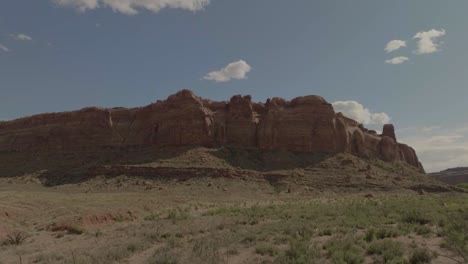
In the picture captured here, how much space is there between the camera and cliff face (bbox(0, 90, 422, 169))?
64.0m

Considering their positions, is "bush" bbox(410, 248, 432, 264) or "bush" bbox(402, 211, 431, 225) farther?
"bush" bbox(402, 211, 431, 225)

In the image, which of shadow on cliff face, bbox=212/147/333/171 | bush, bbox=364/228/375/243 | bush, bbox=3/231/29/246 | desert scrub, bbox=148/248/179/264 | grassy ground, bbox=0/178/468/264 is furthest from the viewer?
shadow on cliff face, bbox=212/147/333/171

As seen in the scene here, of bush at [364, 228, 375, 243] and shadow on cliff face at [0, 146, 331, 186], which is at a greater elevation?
shadow on cliff face at [0, 146, 331, 186]

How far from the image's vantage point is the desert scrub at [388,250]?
1123 cm

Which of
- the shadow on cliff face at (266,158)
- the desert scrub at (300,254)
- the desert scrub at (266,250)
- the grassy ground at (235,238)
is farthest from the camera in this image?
the shadow on cliff face at (266,158)

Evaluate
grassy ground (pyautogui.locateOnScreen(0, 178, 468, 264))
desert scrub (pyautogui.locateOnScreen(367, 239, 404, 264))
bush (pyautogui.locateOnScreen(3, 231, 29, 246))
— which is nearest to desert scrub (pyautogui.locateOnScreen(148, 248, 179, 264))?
grassy ground (pyautogui.locateOnScreen(0, 178, 468, 264))

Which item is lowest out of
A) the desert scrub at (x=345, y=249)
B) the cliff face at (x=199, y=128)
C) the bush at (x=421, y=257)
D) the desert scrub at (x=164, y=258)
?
the desert scrub at (x=164, y=258)

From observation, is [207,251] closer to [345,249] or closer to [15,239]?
[345,249]

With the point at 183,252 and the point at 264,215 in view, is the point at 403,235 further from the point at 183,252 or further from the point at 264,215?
the point at 264,215

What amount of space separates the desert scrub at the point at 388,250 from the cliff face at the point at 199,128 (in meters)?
50.2

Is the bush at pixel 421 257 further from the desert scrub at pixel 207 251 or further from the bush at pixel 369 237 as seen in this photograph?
the desert scrub at pixel 207 251

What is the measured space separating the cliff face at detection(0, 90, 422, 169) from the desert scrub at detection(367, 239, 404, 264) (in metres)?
50.2

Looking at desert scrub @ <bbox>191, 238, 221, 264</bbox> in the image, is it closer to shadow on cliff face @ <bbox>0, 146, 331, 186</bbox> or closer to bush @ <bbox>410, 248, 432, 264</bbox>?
bush @ <bbox>410, 248, 432, 264</bbox>

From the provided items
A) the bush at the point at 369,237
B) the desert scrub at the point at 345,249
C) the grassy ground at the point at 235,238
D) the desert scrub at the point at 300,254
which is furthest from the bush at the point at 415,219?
the desert scrub at the point at 300,254
